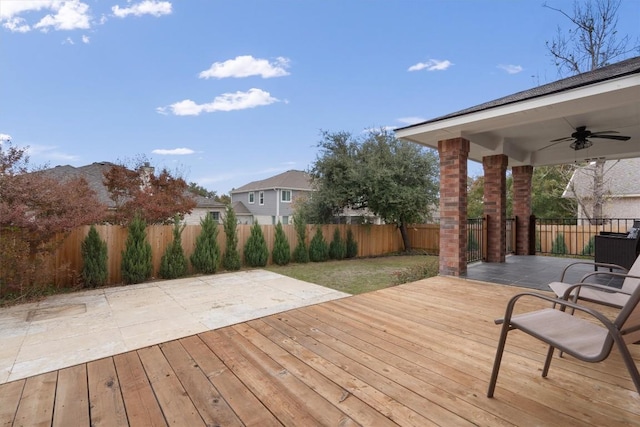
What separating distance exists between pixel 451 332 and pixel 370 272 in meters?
4.96

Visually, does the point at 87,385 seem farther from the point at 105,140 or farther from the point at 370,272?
the point at 105,140

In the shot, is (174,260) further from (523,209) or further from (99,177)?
(99,177)

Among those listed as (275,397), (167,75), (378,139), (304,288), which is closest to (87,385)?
(275,397)

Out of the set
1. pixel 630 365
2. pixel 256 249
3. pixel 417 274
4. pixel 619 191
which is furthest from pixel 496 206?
pixel 619 191

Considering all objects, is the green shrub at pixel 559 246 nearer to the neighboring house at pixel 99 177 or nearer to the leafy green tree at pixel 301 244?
the leafy green tree at pixel 301 244

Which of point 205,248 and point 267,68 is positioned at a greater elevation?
point 267,68

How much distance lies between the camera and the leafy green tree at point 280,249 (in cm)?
908

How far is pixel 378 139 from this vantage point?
11.2 meters

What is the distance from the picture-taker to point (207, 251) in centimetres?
750

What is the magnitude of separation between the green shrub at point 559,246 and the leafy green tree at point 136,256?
1185 centimetres

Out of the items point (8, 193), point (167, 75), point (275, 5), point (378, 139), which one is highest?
point (275, 5)

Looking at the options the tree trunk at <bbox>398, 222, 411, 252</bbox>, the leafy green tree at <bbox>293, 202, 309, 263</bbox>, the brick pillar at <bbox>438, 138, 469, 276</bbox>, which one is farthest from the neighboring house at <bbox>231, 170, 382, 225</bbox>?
the brick pillar at <bbox>438, 138, 469, 276</bbox>

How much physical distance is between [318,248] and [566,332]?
8355mm

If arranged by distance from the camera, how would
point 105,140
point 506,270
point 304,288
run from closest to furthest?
point 304,288
point 506,270
point 105,140
